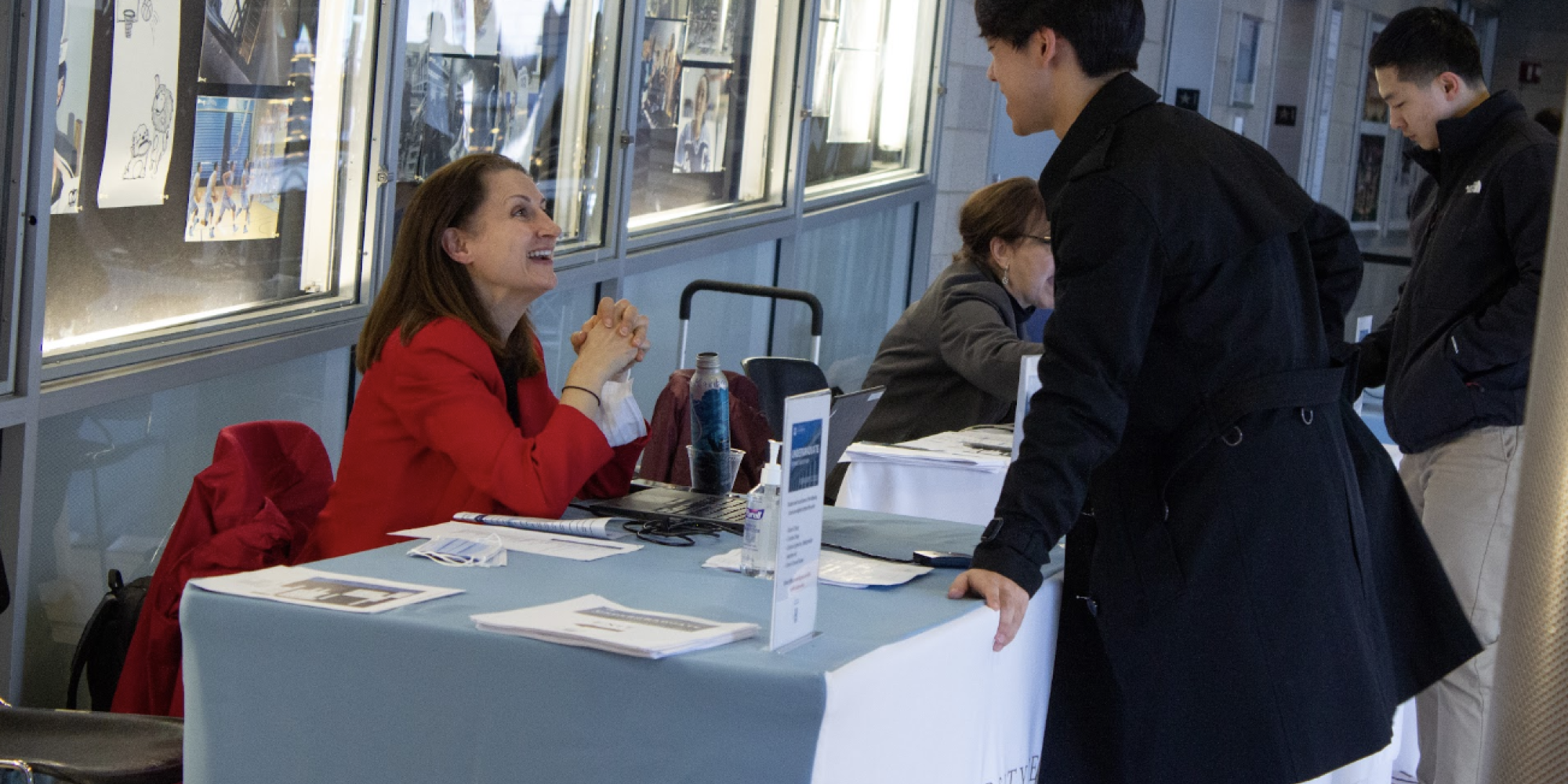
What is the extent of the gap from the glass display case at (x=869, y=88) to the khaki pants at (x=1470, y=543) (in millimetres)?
3591

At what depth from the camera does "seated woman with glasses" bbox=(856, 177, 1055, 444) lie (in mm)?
3520

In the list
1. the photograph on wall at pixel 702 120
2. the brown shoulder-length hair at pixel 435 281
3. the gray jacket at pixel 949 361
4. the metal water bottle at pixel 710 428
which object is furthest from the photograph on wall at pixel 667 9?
the metal water bottle at pixel 710 428

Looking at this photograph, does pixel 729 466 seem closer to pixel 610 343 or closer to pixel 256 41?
pixel 610 343

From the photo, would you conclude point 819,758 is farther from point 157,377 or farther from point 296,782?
point 157,377

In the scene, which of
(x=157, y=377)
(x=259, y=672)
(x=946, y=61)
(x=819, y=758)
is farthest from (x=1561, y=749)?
(x=946, y=61)

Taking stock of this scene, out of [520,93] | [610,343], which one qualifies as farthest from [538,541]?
[520,93]

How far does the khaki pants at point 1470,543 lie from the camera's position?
2.96 m

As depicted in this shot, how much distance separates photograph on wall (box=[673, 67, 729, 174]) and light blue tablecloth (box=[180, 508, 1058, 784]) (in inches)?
148

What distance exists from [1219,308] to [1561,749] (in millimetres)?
1318

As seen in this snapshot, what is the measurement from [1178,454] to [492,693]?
798 millimetres

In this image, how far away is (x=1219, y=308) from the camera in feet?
5.66

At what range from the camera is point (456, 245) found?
7.88 feet

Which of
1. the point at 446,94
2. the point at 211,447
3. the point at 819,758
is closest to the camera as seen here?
the point at 819,758

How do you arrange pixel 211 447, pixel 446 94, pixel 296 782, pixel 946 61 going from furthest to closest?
1. pixel 946 61
2. pixel 446 94
3. pixel 211 447
4. pixel 296 782
